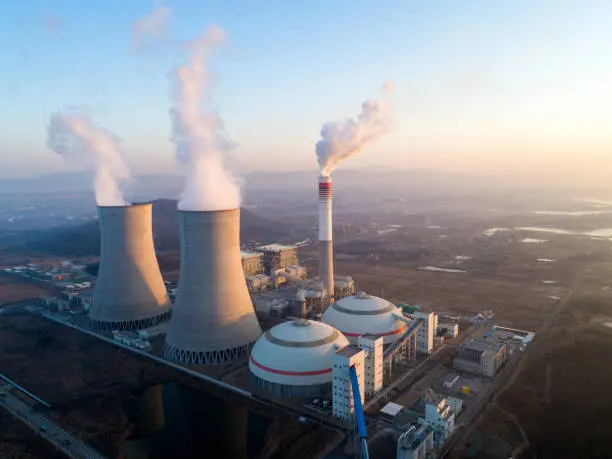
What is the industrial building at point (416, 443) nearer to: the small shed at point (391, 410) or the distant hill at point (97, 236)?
the small shed at point (391, 410)

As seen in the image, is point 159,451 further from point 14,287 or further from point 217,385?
point 14,287

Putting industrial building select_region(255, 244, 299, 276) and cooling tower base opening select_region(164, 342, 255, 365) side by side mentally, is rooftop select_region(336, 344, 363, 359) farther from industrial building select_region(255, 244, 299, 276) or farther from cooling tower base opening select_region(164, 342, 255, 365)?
industrial building select_region(255, 244, 299, 276)

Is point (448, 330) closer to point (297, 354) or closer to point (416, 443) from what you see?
point (297, 354)

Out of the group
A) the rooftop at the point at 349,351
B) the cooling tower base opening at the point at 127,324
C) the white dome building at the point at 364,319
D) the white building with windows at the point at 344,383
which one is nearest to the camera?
the white building with windows at the point at 344,383

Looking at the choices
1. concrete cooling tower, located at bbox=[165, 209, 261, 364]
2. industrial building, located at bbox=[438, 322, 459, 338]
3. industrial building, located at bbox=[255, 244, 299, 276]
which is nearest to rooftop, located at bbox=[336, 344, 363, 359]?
concrete cooling tower, located at bbox=[165, 209, 261, 364]

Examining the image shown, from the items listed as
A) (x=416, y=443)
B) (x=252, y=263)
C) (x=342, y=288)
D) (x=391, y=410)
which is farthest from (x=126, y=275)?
(x=416, y=443)

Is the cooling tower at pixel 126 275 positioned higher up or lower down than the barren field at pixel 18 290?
higher up

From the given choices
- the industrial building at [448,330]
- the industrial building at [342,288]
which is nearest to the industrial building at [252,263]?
the industrial building at [342,288]
